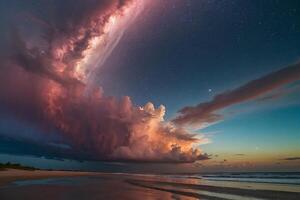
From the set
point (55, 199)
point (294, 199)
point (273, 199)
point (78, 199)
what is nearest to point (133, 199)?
point (78, 199)

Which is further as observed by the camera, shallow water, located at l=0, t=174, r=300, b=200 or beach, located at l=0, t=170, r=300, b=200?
beach, located at l=0, t=170, r=300, b=200

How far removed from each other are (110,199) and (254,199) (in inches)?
484

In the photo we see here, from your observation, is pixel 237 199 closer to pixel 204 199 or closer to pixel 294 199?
pixel 204 199

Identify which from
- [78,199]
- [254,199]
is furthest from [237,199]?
[78,199]

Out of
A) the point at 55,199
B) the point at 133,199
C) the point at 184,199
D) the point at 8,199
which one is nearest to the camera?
the point at 8,199

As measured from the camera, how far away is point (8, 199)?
16.9 meters

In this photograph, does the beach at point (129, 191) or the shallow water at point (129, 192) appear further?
the beach at point (129, 191)

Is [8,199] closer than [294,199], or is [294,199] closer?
[8,199]

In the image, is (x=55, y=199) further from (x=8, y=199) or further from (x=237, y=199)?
(x=237, y=199)

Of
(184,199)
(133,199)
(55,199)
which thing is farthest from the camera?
(184,199)

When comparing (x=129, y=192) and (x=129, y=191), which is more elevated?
(x=129, y=191)

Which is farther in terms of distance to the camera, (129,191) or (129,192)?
(129,191)

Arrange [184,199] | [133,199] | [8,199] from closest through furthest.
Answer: [8,199]
[133,199]
[184,199]

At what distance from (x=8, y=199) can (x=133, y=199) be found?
8.46 metres
